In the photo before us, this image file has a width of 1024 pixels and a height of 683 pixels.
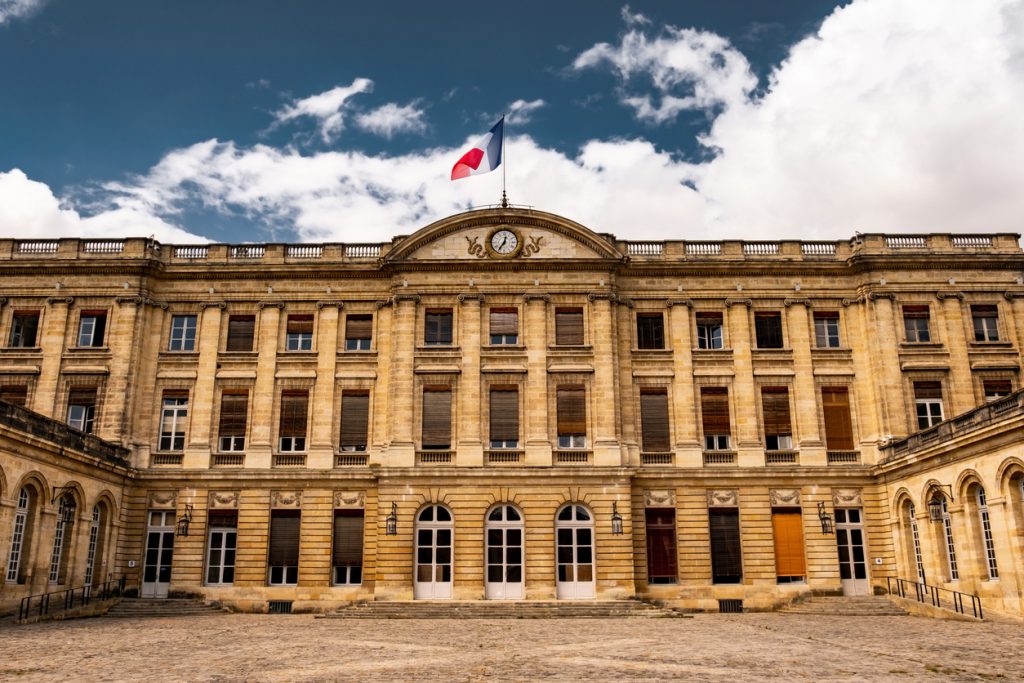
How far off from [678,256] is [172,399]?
18.0 metres

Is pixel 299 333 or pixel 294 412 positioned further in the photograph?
pixel 299 333

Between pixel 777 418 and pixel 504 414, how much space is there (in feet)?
29.9

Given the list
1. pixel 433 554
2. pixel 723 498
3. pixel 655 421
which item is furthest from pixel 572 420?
pixel 433 554

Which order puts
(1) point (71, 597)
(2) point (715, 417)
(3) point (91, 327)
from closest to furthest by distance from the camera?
1. (1) point (71, 597)
2. (2) point (715, 417)
3. (3) point (91, 327)

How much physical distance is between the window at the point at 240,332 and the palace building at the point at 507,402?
10cm

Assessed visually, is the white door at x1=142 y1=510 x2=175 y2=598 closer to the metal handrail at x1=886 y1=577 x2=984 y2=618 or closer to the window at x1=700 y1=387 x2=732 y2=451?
the window at x1=700 y1=387 x2=732 y2=451

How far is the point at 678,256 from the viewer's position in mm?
31250

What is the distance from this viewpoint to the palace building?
28.0 m

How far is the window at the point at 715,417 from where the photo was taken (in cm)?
2972

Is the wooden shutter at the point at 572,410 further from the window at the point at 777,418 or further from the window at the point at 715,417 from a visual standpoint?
the window at the point at 777,418

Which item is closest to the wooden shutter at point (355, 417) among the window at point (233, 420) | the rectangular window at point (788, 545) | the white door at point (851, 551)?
the window at point (233, 420)

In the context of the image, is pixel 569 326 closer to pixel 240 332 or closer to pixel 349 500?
pixel 349 500

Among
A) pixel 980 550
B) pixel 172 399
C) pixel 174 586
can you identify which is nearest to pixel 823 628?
pixel 980 550

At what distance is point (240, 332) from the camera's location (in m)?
31.0
